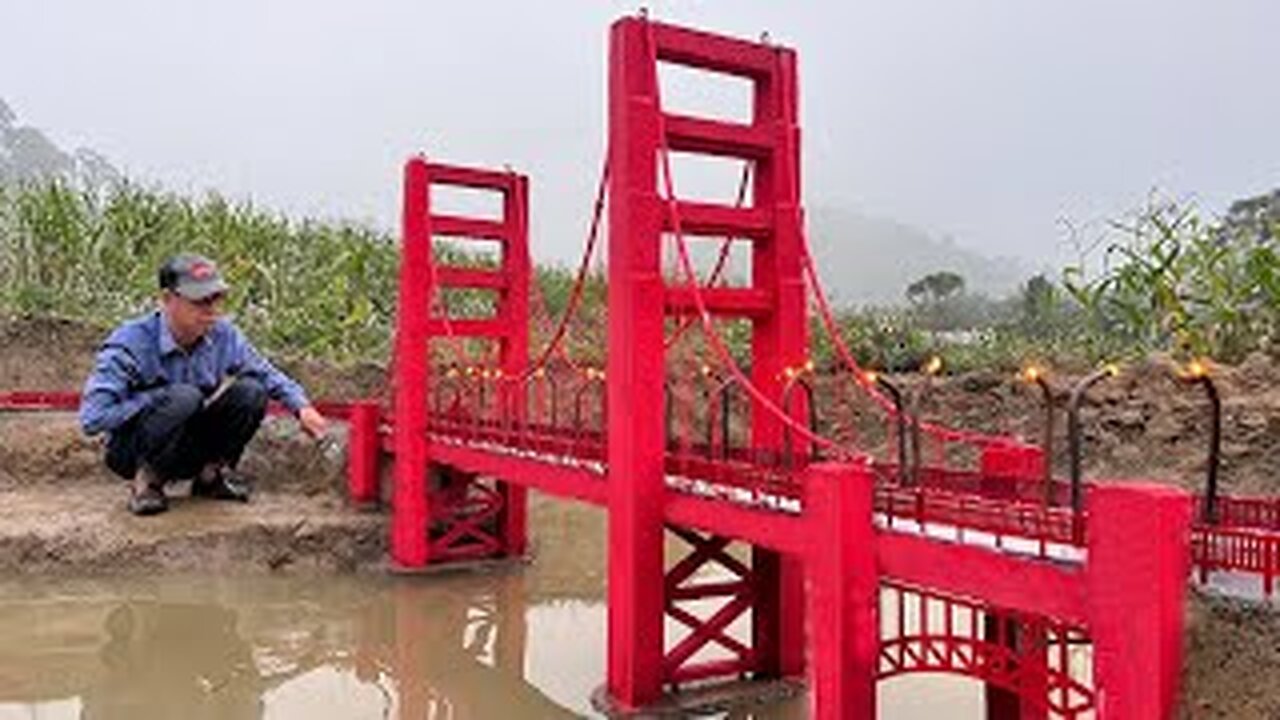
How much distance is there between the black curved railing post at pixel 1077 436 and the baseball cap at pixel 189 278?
8.18 meters

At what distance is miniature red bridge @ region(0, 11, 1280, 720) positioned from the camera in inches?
176

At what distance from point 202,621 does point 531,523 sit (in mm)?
5710

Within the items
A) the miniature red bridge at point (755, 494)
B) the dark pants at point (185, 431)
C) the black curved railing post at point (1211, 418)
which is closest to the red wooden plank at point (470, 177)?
the miniature red bridge at point (755, 494)

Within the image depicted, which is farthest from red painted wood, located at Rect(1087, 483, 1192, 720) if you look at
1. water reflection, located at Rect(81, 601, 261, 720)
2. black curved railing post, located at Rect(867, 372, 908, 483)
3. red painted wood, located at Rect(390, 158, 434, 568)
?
red painted wood, located at Rect(390, 158, 434, 568)

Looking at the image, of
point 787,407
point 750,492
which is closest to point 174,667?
point 750,492

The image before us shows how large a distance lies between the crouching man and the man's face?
10 millimetres

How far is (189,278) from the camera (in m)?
10.2

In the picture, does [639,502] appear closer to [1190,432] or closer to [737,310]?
[737,310]

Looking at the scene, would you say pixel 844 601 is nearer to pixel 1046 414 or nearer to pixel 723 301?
pixel 1046 414

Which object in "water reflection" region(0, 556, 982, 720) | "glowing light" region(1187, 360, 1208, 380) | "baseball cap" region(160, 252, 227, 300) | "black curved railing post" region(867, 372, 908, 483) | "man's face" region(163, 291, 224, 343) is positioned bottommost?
"water reflection" region(0, 556, 982, 720)

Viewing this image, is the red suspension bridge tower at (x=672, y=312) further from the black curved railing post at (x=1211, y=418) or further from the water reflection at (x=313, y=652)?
the black curved railing post at (x=1211, y=418)

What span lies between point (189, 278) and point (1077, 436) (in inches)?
329

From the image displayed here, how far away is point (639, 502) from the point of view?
24.2 feet

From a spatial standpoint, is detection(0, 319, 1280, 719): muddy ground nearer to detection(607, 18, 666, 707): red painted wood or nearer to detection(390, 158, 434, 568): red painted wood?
detection(390, 158, 434, 568): red painted wood
